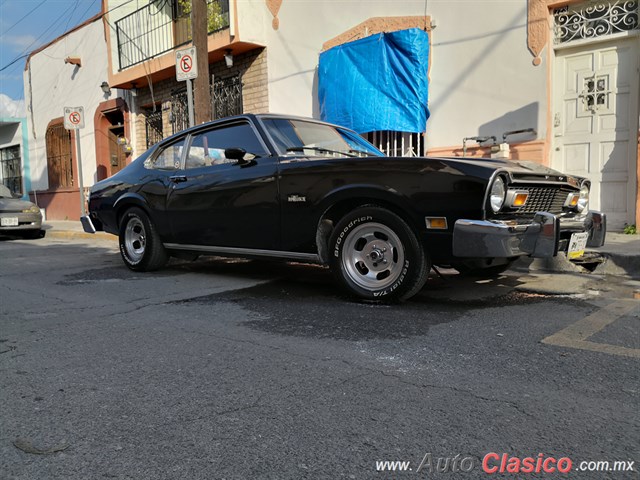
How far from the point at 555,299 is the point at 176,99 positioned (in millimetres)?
12259

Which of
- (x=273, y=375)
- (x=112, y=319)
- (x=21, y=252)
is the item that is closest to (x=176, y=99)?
(x=21, y=252)

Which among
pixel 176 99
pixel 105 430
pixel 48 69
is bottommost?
pixel 105 430

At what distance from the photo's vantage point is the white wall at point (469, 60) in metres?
8.55

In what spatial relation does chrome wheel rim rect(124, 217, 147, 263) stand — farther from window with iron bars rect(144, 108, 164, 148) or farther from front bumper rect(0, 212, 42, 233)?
window with iron bars rect(144, 108, 164, 148)

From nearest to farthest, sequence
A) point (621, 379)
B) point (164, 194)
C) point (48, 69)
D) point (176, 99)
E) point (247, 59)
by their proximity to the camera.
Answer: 1. point (621, 379)
2. point (164, 194)
3. point (247, 59)
4. point (176, 99)
5. point (48, 69)

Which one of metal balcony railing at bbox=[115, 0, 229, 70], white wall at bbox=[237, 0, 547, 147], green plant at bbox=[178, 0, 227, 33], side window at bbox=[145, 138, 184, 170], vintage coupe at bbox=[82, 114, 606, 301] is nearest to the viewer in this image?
vintage coupe at bbox=[82, 114, 606, 301]

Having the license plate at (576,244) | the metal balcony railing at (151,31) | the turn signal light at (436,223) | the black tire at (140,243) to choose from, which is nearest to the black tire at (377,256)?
the turn signal light at (436,223)

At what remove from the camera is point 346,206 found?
448cm

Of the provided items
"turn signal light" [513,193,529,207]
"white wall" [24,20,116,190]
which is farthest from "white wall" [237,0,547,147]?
"white wall" [24,20,116,190]

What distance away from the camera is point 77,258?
8086mm

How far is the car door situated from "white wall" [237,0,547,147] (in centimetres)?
514

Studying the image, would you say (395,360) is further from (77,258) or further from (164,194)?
(77,258)

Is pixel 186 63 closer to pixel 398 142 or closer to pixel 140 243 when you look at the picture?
pixel 140 243

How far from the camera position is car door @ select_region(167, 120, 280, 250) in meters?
4.95
